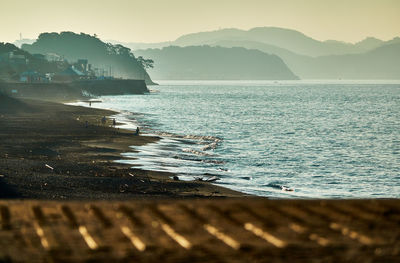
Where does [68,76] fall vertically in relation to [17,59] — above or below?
below

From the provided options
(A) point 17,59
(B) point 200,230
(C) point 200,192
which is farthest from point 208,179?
(A) point 17,59

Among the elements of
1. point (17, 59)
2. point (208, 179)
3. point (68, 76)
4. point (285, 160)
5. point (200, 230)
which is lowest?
point (285, 160)

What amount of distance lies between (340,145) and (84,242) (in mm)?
63534

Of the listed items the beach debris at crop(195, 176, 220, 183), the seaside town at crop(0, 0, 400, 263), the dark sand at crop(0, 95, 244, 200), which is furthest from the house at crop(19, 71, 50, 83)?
the beach debris at crop(195, 176, 220, 183)

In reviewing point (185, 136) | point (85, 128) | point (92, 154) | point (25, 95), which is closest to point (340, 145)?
point (185, 136)

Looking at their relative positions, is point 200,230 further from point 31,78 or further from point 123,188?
point 31,78

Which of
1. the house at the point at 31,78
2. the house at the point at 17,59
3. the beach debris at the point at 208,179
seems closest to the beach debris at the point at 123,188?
the beach debris at the point at 208,179

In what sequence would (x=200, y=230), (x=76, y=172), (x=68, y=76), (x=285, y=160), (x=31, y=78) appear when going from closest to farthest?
(x=200, y=230) → (x=76, y=172) → (x=285, y=160) → (x=31, y=78) → (x=68, y=76)

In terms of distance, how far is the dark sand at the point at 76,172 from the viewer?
951 inches

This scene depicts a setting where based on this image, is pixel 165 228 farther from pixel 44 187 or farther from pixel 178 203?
Result: pixel 44 187

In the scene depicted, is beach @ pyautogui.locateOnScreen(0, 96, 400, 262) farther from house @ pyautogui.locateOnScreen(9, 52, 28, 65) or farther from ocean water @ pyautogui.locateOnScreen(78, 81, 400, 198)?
house @ pyautogui.locateOnScreen(9, 52, 28, 65)

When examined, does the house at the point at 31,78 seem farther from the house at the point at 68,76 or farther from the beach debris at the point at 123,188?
the beach debris at the point at 123,188

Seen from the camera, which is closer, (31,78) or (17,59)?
(31,78)

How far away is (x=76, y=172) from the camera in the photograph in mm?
30359
